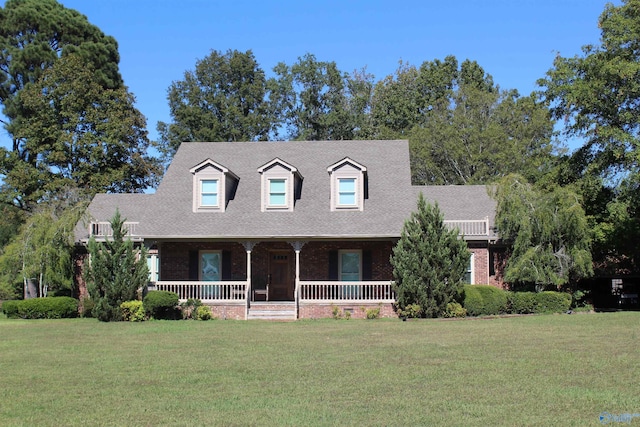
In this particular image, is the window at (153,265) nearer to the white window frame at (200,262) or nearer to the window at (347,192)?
the white window frame at (200,262)

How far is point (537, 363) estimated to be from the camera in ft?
44.9

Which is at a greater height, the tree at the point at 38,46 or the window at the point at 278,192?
the tree at the point at 38,46

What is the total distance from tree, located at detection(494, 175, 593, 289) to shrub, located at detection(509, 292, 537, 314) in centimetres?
82

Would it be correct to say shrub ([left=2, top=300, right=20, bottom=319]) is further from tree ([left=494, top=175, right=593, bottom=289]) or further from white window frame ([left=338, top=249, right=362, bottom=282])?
tree ([left=494, top=175, right=593, bottom=289])

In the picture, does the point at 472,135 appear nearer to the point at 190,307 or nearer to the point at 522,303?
the point at 522,303

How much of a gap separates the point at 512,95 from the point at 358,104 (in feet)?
38.1

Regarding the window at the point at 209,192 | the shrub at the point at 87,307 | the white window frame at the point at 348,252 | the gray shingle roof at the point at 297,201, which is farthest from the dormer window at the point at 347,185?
the shrub at the point at 87,307

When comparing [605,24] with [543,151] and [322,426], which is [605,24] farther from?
[322,426]

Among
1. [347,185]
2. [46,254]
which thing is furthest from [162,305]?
[347,185]

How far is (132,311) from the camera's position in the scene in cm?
2622

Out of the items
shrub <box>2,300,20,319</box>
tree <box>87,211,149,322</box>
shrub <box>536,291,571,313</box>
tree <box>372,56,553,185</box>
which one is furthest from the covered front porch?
tree <box>372,56,553,185</box>

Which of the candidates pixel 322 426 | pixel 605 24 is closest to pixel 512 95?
pixel 605 24

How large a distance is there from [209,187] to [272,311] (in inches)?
249

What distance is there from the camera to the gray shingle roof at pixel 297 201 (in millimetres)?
28859
